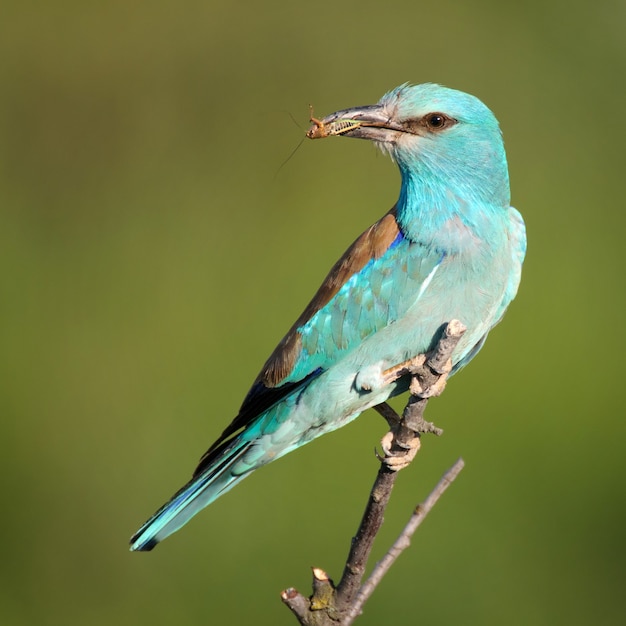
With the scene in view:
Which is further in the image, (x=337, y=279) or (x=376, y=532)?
(x=337, y=279)

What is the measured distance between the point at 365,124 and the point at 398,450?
984 mm

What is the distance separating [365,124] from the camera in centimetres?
351

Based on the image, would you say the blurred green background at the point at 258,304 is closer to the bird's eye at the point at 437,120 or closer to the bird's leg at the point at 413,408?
the bird's leg at the point at 413,408

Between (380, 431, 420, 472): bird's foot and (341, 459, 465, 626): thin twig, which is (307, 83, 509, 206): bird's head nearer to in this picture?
(380, 431, 420, 472): bird's foot

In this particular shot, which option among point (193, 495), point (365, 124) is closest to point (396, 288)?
point (365, 124)

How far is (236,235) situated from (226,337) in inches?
21.1

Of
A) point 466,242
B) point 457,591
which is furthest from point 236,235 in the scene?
point 466,242

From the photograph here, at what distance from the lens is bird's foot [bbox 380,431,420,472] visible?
3198mm

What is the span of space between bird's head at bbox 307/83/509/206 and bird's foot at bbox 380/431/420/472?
0.74m

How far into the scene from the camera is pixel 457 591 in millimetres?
4898

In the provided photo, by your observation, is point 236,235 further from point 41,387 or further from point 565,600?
point 565,600

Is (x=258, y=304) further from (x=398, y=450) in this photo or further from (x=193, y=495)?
(x=398, y=450)

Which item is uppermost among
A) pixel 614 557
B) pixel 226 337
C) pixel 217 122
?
pixel 217 122

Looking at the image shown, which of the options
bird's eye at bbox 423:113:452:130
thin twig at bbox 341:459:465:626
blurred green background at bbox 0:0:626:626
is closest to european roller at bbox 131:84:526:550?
bird's eye at bbox 423:113:452:130
